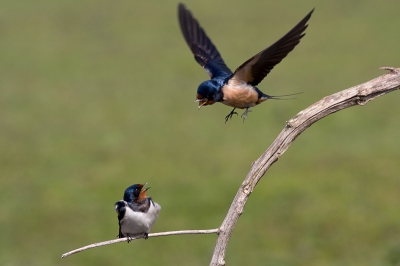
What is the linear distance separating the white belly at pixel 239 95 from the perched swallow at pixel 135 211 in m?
1.59

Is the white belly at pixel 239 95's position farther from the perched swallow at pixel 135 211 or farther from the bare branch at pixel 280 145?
the perched swallow at pixel 135 211

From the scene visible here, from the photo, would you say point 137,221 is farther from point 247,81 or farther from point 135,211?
point 247,81

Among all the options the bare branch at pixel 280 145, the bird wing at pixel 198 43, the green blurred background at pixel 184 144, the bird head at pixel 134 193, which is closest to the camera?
the bare branch at pixel 280 145

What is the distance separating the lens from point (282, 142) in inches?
141

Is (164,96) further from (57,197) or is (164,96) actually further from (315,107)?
(315,107)

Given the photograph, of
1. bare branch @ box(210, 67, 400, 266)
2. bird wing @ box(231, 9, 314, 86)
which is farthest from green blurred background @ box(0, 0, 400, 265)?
bare branch @ box(210, 67, 400, 266)

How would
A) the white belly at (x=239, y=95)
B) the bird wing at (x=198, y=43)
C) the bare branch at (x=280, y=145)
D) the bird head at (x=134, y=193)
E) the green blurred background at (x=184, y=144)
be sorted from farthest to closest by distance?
the green blurred background at (x=184, y=144), the bird head at (x=134, y=193), the bird wing at (x=198, y=43), the white belly at (x=239, y=95), the bare branch at (x=280, y=145)

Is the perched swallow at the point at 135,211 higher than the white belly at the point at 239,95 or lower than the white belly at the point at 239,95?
higher

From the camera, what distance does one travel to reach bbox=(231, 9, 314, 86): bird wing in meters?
3.62

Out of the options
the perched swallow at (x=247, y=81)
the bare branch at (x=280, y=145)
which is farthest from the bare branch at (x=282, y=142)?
the perched swallow at (x=247, y=81)

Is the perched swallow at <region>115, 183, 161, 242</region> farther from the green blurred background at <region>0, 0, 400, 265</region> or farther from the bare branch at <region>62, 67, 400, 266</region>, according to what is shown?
the green blurred background at <region>0, 0, 400, 265</region>

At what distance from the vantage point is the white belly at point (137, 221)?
5.25 m

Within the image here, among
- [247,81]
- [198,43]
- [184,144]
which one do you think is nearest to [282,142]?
[247,81]

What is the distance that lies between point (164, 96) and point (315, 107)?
549 inches
